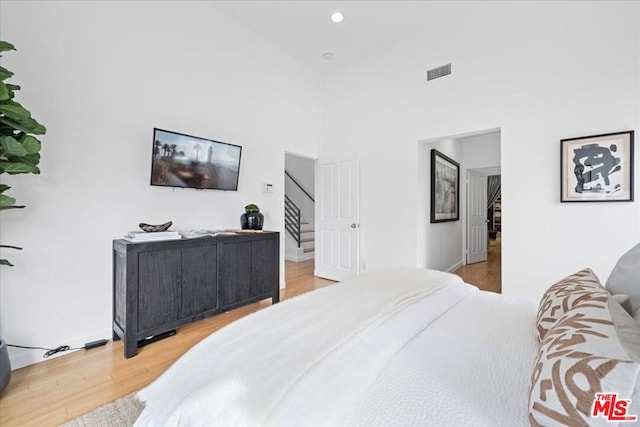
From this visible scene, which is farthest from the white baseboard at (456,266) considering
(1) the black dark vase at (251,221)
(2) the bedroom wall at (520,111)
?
(1) the black dark vase at (251,221)

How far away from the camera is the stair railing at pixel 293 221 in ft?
20.2

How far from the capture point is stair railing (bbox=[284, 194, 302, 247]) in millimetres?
6164

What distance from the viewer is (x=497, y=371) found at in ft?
2.95

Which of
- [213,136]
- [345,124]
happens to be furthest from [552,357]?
[345,124]

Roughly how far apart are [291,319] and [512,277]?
3.05 metres

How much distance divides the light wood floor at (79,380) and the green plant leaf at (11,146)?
4.95 ft

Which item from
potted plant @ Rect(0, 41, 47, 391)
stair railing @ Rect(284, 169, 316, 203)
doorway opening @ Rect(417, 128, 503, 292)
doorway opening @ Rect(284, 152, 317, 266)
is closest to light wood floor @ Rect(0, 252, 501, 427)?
potted plant @ Rect(0, 41, 47, 391)

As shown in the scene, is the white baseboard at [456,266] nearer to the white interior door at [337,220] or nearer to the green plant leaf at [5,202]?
the white interior door at [337,220]

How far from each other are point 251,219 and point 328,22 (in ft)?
8.81

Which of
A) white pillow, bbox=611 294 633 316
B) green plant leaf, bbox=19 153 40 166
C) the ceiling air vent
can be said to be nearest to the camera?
white pillow, bbox=611 294 633 316

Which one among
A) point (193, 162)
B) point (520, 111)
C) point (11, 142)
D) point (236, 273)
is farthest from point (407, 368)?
point (520, 111)

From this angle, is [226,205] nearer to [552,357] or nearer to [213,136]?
[213,136]

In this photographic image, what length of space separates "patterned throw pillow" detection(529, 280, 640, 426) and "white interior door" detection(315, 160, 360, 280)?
3.54 meters

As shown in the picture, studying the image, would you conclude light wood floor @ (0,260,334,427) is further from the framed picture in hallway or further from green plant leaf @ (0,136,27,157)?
the framed picture in hallway
